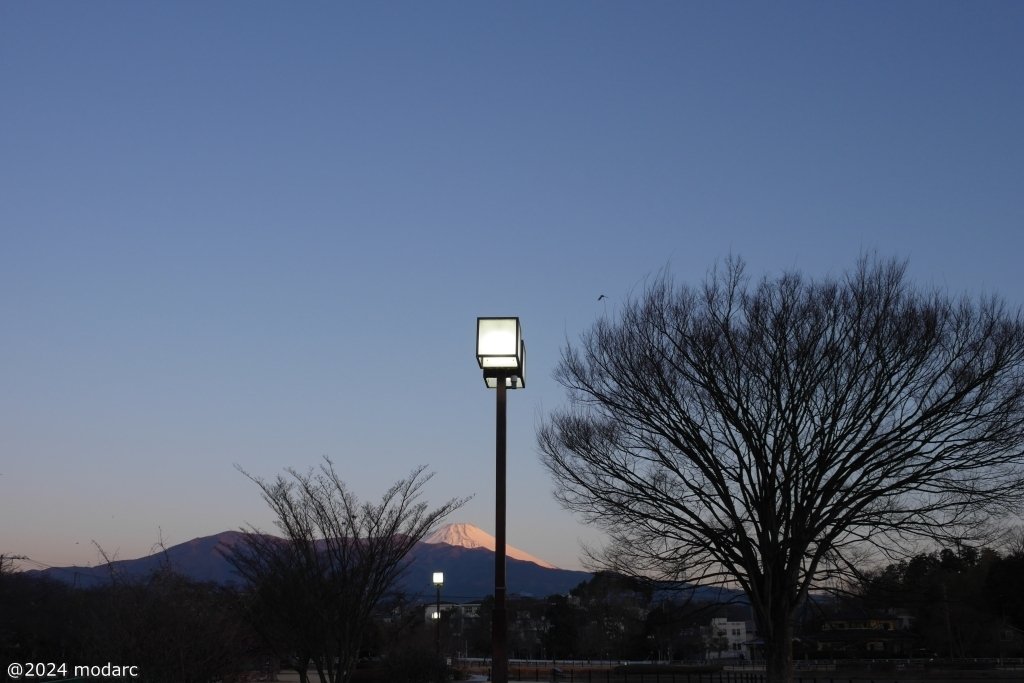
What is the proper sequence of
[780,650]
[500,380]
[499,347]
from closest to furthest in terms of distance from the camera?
1. [499,347]
2. [500,380]
3. [780,650]

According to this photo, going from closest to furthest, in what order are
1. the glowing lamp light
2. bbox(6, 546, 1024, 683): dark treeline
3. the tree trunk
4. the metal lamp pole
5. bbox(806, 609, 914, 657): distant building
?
the metal lamp pole < the glowing lamp light < bbox(6, 546, 1024, 683): dark treeline < the tree trunk < bbox(806, 609, 914, 657): distant building

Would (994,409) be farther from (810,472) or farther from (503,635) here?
(503,635)

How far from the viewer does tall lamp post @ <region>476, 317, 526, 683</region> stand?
32.8 feet

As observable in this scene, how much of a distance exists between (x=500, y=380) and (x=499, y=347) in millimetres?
398

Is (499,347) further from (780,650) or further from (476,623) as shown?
(476,623)

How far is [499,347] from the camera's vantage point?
10383 mm

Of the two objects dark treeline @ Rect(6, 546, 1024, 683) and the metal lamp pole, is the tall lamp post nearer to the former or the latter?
the metal lamp pole

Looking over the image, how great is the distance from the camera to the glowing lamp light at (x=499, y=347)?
1035cm

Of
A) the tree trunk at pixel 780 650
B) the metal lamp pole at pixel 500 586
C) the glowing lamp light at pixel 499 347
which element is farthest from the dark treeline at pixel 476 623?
the glowing lamp light at pixel 499 347

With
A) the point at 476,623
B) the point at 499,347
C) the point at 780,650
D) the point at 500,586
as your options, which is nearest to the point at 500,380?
the point at 499,347

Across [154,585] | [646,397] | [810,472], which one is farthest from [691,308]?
[154,585]

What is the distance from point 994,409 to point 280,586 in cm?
1576

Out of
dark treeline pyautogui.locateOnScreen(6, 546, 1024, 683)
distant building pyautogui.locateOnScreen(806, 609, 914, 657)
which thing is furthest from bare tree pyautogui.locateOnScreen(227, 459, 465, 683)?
distant building pyautogui.locateOnScreen(806, 609, 914, 657)

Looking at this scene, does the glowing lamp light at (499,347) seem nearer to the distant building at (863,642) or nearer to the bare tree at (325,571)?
the bare tree at (325,571)
